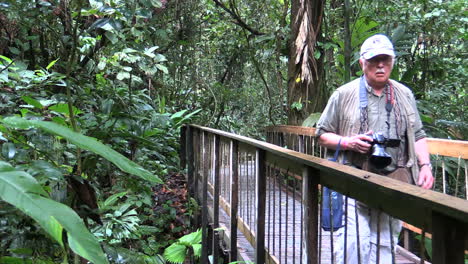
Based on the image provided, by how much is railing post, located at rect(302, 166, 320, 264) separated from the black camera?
0.67 metres

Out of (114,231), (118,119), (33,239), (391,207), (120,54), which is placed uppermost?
(120,54)

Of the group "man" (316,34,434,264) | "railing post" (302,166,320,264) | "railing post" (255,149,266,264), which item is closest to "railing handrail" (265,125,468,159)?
"man" (316,34,434,264)

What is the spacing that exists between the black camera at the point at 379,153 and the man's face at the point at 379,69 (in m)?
0.33

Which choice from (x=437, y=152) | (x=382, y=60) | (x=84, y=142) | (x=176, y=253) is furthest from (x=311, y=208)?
(x=176, y=253)

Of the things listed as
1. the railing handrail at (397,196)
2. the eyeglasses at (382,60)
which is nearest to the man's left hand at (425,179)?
the eyeglasses at (382,60)

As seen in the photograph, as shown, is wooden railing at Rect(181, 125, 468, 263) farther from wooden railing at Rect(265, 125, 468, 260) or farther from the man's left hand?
wooden railing at Rect(265, 125, 468, 260)

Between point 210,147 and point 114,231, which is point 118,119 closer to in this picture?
point 114,231

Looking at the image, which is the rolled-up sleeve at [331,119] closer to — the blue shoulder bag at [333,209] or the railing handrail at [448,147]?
the blue shoulder bag at [333,209]

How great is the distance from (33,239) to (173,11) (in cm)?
709

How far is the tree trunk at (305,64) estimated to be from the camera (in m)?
6.49

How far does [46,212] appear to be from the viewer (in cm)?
87

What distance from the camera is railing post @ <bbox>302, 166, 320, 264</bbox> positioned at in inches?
67.5

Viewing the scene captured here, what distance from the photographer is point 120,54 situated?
4.35m

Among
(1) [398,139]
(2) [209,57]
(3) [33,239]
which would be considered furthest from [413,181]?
(2) [209,57]
